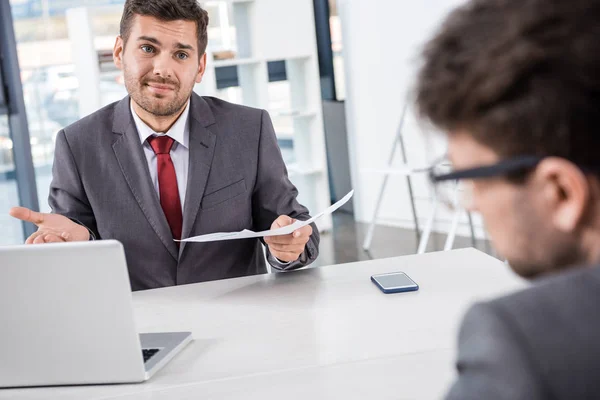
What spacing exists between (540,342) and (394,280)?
1356 mm

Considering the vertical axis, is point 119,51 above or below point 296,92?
above

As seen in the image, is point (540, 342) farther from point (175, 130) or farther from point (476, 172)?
point (175, 130)

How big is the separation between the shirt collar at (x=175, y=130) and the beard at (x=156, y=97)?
3 cm

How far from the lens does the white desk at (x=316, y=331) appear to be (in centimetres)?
139

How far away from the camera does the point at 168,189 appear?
2.30 m

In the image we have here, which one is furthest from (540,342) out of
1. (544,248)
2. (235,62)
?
(235,62)

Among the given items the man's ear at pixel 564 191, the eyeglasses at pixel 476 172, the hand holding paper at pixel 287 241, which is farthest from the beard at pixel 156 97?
the man's ear at pixel 564 191

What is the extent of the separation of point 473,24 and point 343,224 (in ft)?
19.3

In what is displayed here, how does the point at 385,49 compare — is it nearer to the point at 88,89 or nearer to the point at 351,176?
the point at 351,176

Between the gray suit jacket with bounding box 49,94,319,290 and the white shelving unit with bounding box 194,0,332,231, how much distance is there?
142 inches

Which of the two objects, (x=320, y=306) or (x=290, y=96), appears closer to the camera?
(x=320, y=306)

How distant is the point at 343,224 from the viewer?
260 inches

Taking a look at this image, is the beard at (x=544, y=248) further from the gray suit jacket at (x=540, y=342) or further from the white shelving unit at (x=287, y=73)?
the white shelving unit at (x=287, y=73)

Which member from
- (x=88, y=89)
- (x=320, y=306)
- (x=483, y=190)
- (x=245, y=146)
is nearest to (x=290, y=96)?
(x=88, y=89)
